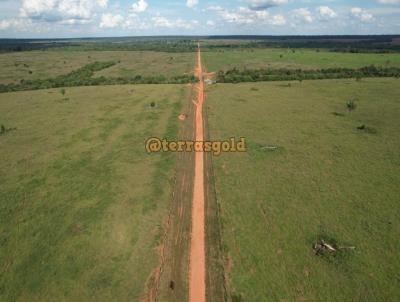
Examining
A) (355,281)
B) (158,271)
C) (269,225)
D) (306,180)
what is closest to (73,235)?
(158,271)

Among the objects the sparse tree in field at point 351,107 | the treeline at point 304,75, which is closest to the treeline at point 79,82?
the treeline at point 304,75

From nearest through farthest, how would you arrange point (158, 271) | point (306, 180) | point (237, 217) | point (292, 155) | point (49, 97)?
1. point (158, 271)
2. point (237, 217)
3. point (306, 180)
4. point (292, 155)
5. point (49, 97)

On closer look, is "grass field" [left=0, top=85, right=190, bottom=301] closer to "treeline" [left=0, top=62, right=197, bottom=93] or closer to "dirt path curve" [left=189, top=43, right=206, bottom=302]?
"dirt path curve" [left=189, top=43, right=206, bottom=302]

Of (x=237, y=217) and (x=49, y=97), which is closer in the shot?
(x=237, y=217)

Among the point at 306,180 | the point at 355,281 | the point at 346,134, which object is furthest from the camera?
the point at 346,134

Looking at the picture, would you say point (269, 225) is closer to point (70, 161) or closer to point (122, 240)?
point (122, 240)

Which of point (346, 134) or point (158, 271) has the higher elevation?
point (346, 134)

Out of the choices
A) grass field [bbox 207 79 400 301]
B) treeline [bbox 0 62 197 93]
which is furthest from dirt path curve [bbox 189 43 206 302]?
treeline [bbox 0 62 197 93]
